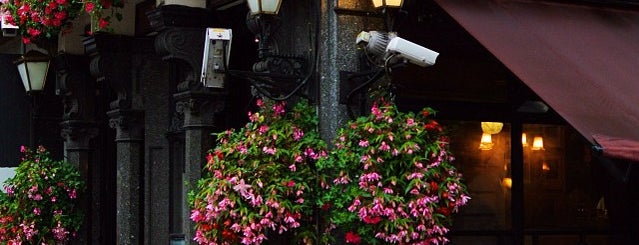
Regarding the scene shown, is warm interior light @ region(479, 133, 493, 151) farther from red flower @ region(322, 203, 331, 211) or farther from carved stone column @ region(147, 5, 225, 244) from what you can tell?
carved stone column @ region(147, 5, 225, 244)

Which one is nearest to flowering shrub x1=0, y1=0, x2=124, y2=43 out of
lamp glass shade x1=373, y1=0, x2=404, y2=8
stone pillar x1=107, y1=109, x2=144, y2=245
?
stone pillar x1=107, y1=109, x2=144, y2=245

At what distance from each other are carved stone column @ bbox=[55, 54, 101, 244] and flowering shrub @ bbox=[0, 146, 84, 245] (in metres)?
0.40

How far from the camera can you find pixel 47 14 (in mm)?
11617

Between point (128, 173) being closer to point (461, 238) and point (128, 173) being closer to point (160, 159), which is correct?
point (160, 159)

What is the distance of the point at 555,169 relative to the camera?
10305mm

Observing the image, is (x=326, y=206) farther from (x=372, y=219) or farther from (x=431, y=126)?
(x=431, y=126)

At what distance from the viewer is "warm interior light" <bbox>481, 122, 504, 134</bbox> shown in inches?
393

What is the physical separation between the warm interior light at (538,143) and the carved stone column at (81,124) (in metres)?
5.72

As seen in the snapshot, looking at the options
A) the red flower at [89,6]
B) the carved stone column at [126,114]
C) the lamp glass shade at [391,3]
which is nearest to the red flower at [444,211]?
the lamp glass shade at [391,3]

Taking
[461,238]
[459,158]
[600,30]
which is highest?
[600,30]

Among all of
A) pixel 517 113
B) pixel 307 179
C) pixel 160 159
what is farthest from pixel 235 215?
pixel 160 159

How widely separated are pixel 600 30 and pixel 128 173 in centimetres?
536

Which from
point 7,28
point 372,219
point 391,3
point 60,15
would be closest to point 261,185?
point 372,219

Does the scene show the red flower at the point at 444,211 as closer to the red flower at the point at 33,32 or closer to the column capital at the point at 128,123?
the column capital at the point at 128,123
